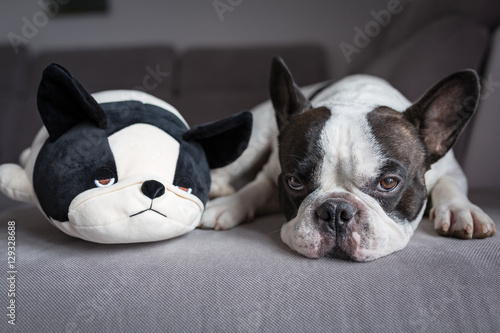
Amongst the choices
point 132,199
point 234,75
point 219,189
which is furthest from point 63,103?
point 234,75

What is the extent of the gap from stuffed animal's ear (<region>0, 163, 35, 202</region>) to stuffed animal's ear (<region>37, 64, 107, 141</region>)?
0.19 m

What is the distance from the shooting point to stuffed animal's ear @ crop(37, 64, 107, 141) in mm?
1053

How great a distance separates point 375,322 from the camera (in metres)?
0.82

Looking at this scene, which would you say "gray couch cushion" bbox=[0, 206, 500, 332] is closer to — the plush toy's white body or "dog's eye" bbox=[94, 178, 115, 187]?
the plush toy's white body

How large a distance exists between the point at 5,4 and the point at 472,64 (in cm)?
388

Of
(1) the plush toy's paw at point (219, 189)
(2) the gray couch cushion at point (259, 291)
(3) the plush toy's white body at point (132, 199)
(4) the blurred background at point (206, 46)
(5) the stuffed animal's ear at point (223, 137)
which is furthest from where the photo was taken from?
(4) the blurred background at point (206, 46)

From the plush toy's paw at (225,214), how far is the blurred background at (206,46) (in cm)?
93

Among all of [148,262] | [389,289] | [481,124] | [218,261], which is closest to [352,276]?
[389,289]

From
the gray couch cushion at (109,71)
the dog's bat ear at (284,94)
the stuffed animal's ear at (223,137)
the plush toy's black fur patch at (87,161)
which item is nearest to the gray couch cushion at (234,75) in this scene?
the gray couch cushion at (109,71)

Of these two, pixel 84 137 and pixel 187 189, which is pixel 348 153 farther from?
pixel 84 137

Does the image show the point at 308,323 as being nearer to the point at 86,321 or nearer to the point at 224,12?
the point at 86,321

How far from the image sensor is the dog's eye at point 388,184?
1.12 m

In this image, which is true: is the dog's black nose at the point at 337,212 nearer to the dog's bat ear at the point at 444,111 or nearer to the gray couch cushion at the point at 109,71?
the dog's bat ear at the point at 444,111

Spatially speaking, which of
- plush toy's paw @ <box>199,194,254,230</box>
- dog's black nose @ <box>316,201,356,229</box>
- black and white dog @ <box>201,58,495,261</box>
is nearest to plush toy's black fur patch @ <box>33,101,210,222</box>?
plush toy's paw @ <box>199,194,254,230</box>
